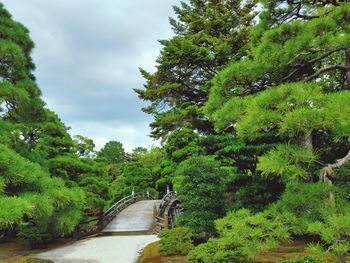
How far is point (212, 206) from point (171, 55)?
30.0ft

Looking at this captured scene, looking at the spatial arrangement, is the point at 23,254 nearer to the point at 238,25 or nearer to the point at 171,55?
the point at 171,55

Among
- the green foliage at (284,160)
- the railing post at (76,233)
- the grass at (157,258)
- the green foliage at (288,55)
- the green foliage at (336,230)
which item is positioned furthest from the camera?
the railing post at (76,233)

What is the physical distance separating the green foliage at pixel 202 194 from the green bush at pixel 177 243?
0.31 m

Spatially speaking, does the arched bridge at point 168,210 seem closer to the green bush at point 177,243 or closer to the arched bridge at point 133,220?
the arched bridge at point 133,220

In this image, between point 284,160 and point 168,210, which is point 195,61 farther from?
point 284,160

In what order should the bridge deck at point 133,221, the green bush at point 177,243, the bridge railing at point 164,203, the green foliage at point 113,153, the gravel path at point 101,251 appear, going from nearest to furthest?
the green bush at point 177,243, the gravel path at point 101,251, the bridge deck at point 133,221, the bridge railing at point 164,203, the green foliage at point 113,153

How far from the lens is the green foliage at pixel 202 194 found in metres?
8.01

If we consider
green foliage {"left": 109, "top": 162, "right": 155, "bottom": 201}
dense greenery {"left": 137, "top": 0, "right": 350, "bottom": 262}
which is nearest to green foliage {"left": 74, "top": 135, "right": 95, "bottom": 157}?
green foliage {"left": 109, "top": 162, "right": 155, "bottom": 201}

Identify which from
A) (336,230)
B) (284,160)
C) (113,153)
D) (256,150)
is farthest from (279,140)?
(113,153)

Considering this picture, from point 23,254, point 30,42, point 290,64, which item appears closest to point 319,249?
point 290,64

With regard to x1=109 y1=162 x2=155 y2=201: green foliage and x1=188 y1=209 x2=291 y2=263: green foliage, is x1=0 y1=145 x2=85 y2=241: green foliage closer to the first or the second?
x1=188 y1=209 x2=291 y2=263: green foliage

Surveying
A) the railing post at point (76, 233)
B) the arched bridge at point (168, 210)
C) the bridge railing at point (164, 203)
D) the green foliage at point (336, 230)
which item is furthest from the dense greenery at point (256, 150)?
the bridge railing at point (164, 203)

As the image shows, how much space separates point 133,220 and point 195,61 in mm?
8759

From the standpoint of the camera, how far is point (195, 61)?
49.3 feet
